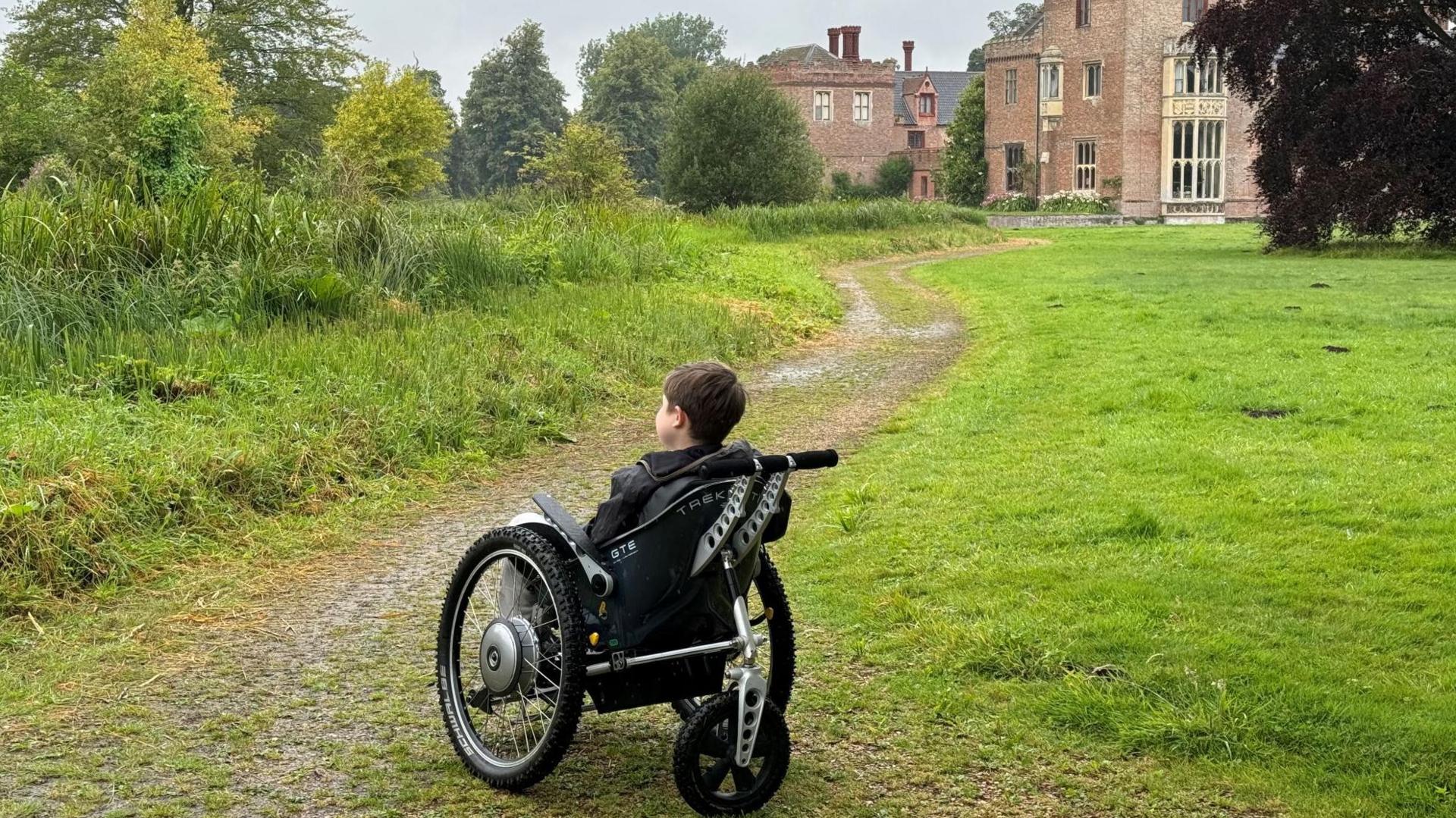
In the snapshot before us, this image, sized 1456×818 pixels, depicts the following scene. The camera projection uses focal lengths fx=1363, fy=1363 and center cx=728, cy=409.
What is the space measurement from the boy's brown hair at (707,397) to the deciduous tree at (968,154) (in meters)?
61.9

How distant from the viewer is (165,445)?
7.43 meters

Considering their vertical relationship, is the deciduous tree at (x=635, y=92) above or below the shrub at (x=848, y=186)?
above

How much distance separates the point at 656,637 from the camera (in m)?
3.95

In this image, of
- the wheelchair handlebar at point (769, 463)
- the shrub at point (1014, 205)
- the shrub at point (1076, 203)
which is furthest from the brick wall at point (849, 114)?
the wheelchair handlebar at point (769, 463)

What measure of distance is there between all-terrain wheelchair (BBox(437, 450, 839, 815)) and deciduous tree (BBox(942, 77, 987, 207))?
6191 cm

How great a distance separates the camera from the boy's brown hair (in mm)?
3943

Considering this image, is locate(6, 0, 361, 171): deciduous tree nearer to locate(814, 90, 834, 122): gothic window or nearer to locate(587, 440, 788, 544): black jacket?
locate(814, 90, 834, 122): gothic window

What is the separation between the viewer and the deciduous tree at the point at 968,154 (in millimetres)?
64938

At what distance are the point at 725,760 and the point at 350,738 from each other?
1401mm

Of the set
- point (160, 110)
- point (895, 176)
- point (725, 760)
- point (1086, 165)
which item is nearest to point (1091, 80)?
point (1086, 165)

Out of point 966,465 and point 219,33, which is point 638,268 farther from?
point 219,33

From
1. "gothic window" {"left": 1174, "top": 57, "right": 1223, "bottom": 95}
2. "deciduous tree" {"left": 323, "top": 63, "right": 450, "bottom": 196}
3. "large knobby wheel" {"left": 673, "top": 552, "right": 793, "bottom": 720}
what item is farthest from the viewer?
"gothic window" {"left": 1174, "top": 57, "right": 1223, "bottom": 95}

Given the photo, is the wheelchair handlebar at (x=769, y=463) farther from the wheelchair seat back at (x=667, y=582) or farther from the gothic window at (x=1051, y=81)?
the gothic window at (x=1051, y=81)

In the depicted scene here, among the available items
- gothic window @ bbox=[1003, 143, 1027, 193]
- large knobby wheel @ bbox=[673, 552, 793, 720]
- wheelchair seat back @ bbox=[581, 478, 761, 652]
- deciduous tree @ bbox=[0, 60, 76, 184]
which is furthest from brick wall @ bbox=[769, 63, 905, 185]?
wheelchair seat back @ bbox=[581, 478, 761, 652]
